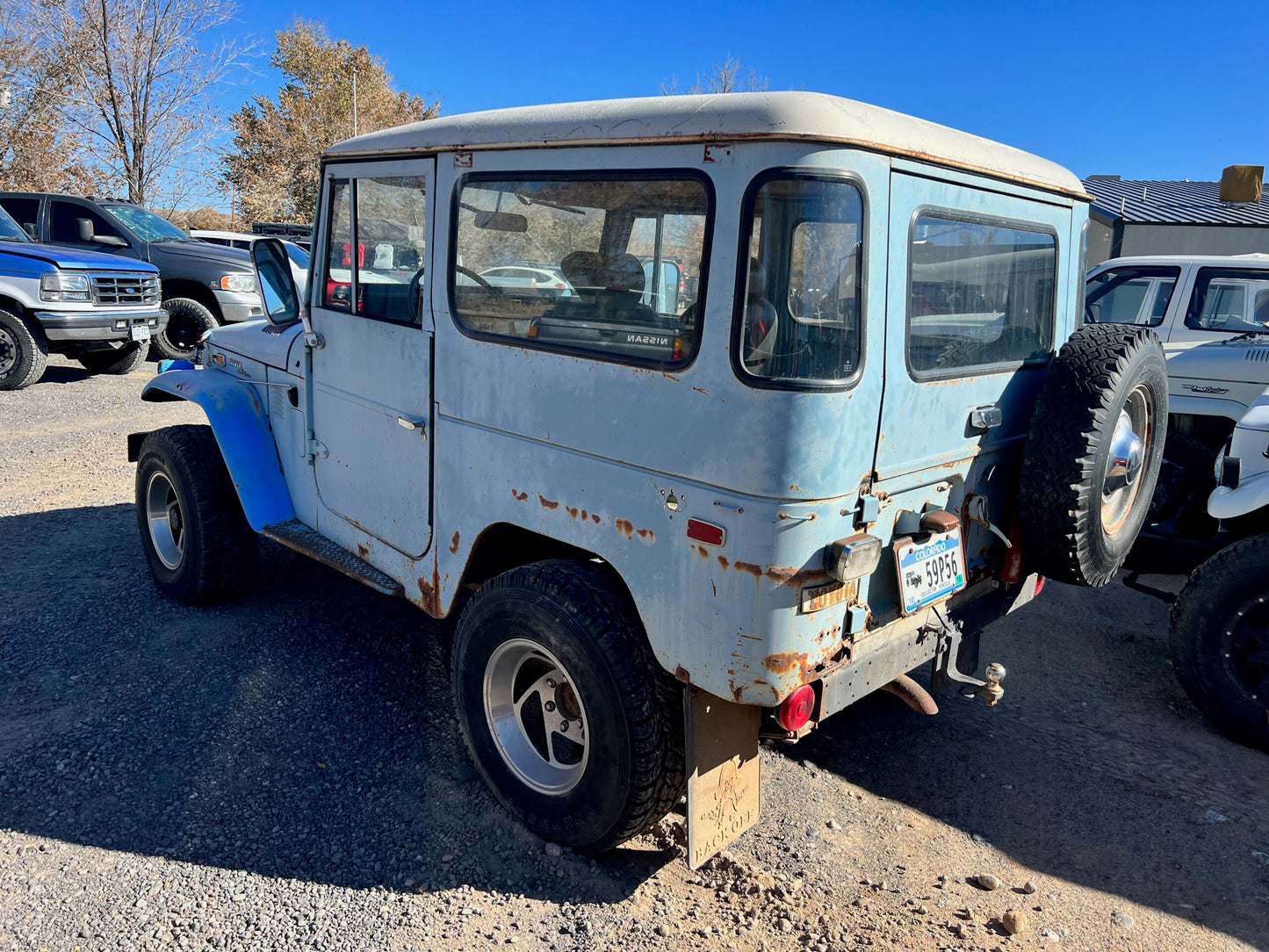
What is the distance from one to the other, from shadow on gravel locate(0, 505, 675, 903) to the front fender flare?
1.96ft

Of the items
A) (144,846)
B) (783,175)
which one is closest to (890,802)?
(783,175)

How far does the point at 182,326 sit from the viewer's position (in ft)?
39.4

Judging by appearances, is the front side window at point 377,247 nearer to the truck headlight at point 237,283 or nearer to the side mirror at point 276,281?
the side mirror at point 276,281

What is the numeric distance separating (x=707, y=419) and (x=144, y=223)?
12324 millimetres

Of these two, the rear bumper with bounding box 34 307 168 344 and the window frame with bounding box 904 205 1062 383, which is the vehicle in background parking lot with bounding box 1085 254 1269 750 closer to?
the window frame with bounding box 904 205 1062 383

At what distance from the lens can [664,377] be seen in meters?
2.42

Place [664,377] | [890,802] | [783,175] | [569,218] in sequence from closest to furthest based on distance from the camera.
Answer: [783,175]
[664,377]
[569,218]
[890,802]

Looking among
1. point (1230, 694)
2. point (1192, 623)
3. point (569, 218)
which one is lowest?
point (1230, 694)

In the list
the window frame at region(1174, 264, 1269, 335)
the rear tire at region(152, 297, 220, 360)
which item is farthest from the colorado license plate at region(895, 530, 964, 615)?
the rear tire at region(152, 297, 220, 360)

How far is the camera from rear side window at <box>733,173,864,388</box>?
7.27 ft

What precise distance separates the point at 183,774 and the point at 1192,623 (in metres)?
4.02

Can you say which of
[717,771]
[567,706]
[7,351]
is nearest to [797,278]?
[717,771]

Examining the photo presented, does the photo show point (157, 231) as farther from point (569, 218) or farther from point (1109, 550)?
point (1109, 550)

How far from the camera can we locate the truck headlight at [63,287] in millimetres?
9531
